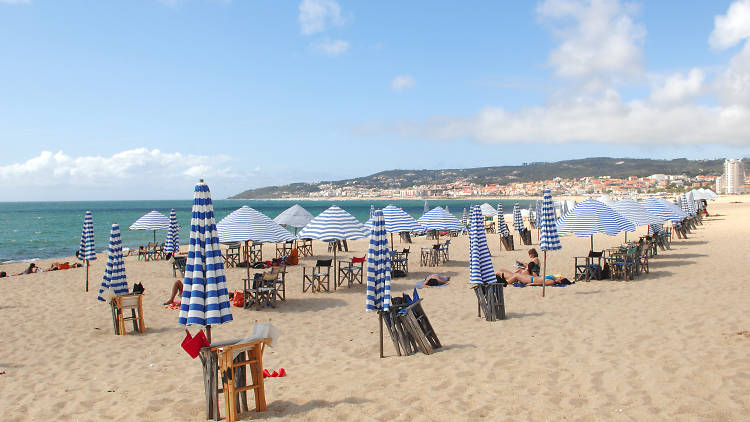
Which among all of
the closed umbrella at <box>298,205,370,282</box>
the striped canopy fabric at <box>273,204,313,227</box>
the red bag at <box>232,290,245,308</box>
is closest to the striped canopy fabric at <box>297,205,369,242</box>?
the closed umbrella at <box>298,205,370,282</box>

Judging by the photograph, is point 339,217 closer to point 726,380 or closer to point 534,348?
point 534,348

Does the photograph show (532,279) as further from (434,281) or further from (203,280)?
(203,280)

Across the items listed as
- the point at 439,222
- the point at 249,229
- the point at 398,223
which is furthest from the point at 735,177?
the point at 249,229

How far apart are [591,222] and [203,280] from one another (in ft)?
34.1

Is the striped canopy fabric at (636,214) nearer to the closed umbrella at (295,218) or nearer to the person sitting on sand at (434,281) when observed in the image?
the person sitting on sand at (434,281)

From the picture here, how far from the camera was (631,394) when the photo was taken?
4.54 meters

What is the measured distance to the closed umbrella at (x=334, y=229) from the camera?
11.6m

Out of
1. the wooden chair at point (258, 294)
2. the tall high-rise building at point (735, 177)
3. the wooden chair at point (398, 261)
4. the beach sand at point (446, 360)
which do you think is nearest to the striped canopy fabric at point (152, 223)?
the beach sand at point (446, 360)

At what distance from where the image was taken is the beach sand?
177 inches

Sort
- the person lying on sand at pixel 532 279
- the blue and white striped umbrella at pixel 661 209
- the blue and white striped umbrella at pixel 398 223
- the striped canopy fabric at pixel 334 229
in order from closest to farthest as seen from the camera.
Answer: the person lying on sand at pixel 532 279
the striped canopy fabric at pixel 334 229
the blue and white striped umbrella at pixel 398 223
the blue and white striped umbrella at pixel 661 209

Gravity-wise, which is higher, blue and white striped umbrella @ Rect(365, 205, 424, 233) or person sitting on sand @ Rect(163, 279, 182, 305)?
blue and white striped umbrella @ Rect(365, 205, 424, 233)

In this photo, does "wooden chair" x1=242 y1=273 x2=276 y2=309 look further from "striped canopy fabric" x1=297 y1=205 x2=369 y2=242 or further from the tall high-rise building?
the tall high-rise building

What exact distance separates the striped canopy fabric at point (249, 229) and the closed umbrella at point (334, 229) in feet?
1.98

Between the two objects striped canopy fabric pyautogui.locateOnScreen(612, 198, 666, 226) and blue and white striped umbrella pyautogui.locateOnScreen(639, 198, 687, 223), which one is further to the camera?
blue and white striped umbrella pyautogui.locateOnScreen(639, 198, 687, 223)
